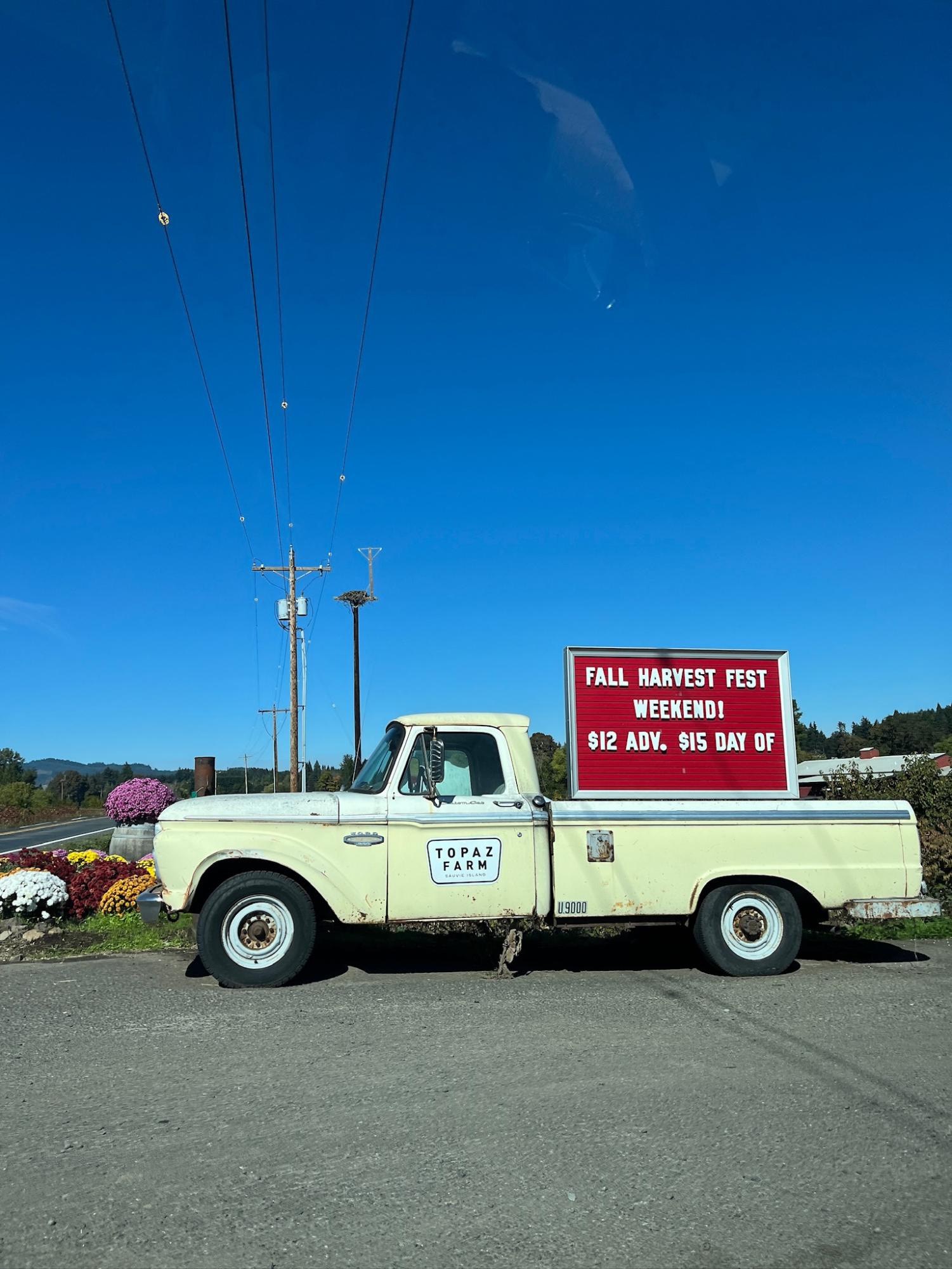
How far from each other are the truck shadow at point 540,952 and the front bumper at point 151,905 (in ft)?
4.19

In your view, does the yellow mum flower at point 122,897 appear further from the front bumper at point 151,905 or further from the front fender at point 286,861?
the front fender at point 286,861

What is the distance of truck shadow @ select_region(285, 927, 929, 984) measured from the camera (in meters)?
8.36

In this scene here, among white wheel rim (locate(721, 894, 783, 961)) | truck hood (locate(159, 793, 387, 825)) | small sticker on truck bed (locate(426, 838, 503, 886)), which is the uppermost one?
truck hood (locate(159, 793, 387, 825))

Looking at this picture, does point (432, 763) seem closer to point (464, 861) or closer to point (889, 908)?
point (464, 861)

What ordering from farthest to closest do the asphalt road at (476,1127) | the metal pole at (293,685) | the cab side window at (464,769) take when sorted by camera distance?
the metal pole at (293,685) < the cab side window at (464,769) < the asphalt road at (476,1127)

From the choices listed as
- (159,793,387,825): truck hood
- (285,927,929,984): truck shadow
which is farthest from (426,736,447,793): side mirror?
(285,927,929,984): truck shadow

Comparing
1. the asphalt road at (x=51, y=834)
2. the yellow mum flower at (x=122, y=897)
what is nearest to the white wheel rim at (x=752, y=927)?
the yellow mum flower at (x=122, y=897)

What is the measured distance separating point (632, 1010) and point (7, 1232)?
14.5 feet

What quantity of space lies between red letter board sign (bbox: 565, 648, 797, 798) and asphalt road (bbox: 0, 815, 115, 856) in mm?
23964

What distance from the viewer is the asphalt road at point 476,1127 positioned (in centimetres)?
338

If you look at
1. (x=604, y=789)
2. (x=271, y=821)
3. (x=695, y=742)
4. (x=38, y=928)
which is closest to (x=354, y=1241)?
(x=271, y=821)

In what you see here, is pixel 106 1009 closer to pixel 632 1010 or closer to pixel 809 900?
pixel 632 1010

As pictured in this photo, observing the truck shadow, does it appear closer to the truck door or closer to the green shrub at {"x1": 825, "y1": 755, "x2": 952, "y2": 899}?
the truck door

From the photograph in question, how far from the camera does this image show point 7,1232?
340 cm
